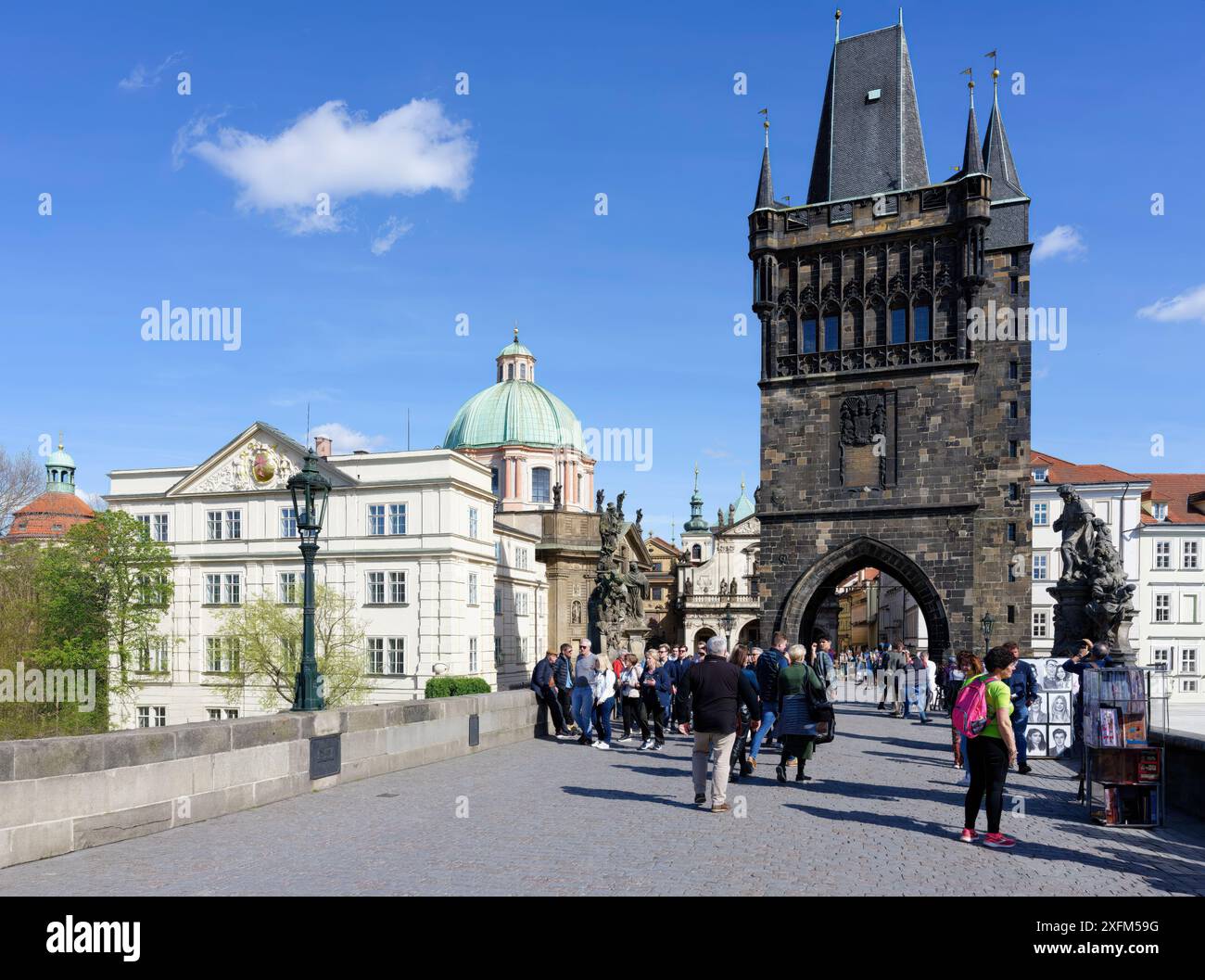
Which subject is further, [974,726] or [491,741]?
[491,741]

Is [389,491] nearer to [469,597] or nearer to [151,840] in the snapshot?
[469,597]

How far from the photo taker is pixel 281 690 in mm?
40594

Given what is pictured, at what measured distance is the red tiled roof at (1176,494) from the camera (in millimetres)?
55000

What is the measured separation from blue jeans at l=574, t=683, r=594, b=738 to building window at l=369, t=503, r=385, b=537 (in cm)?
2814

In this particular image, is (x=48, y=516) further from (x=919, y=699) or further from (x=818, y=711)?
(x=818, y=711)

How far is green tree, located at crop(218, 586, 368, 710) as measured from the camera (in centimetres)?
3912

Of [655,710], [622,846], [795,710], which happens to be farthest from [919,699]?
[622,846]

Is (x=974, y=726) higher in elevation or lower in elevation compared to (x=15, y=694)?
higher

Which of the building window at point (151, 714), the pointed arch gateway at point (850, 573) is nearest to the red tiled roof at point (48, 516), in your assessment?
the building window at point (151, 714)

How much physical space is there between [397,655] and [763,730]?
102ft

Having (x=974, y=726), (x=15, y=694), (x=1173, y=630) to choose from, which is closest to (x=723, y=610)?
(x=1173, y=630)

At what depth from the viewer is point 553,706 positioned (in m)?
17.8

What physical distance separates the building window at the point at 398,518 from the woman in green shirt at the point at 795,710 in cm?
3250
